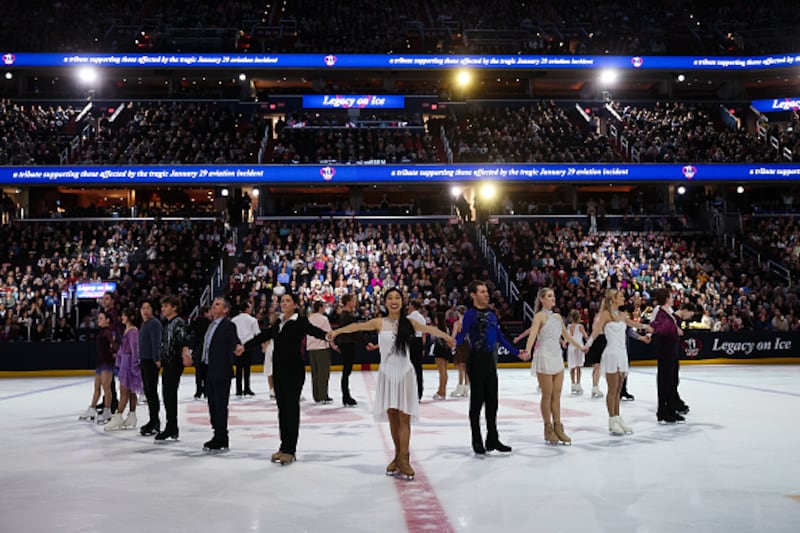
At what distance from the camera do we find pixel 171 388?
9.84 metres

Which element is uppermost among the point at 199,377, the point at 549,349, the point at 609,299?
the point at 609,299

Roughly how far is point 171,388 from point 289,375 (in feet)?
7.25

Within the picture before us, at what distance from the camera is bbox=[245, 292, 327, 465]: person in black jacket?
839cm

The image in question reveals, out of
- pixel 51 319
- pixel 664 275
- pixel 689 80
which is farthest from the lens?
pixel 689 80

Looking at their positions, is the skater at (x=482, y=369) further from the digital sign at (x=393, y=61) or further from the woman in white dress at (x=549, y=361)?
the digital sign at (x=393, y=61)

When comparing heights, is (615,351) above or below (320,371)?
above

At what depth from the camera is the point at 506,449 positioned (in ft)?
28.8

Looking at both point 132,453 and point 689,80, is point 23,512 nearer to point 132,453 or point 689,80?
point 132,453

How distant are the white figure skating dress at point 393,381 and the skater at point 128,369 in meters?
4.72

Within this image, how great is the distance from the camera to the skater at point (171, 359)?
9.88 metres

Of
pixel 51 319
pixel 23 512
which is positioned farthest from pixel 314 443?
pixel 51 319

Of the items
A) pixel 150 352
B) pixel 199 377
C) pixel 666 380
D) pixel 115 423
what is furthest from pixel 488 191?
pixel 150 352

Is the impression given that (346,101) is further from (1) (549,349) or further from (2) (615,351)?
(1) (549,349)

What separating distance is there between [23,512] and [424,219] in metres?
29.1
